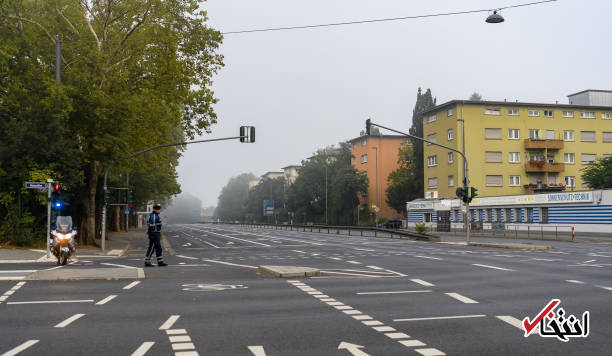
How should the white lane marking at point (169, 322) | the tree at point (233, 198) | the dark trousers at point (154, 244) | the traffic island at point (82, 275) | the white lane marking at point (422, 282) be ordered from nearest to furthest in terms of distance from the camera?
the white lane marking at point (169, 322)
the white lane marking at point (422, 282)
the traffic island at point (82, 275)
the dark trousers at point (154, 244)
the tree at point (233, 198)

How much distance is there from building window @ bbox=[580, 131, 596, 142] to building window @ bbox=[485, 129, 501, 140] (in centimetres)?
1129

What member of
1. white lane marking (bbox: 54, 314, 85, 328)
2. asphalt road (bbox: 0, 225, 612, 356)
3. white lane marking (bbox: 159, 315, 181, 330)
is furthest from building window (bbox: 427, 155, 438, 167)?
white lane marking (bbox: 54, 314, 85, 328)

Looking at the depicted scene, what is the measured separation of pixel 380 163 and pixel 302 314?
298 feet

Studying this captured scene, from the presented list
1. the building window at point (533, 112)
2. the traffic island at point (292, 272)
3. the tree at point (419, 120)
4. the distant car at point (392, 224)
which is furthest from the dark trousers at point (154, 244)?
the tree at point (419, 120)

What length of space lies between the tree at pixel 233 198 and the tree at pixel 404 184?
86314 millimetres

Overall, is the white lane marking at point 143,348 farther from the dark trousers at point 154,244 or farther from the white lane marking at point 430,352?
the dark trousers at point 154,244

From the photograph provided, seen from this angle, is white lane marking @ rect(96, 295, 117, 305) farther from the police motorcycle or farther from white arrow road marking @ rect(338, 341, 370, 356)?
the police motorcycle

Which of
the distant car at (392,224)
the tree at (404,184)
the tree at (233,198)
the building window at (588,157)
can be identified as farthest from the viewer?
the tree at (233,198)

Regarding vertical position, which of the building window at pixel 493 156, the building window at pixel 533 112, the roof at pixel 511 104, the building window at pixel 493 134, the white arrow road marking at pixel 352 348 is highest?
the roof at pixel 511 104

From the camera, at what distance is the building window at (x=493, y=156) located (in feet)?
226

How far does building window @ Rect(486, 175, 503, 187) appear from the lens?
2714 inches

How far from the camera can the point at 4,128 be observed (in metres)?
26.2

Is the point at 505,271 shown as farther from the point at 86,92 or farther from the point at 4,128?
the point at 4,128

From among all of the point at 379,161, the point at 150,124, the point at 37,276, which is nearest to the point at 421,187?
A: the point at 379,161
